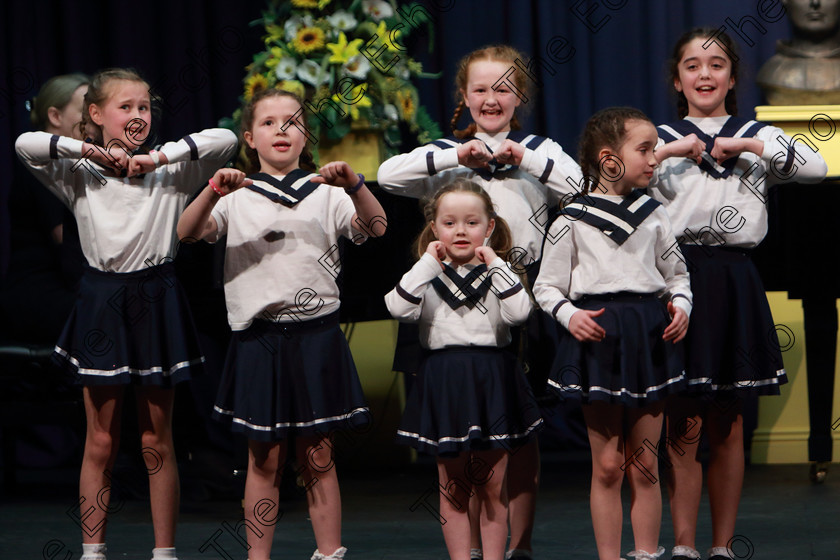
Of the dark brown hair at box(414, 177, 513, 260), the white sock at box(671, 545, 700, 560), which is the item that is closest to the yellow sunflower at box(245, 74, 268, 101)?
the dark brown hair at box(414, 177, 513, 260)

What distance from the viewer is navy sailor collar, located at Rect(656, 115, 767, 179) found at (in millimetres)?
3129

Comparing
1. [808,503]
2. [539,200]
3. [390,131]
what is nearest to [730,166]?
[539,200]

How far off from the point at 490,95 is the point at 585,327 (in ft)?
2.35

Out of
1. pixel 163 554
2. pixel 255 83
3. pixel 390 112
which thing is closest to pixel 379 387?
pixel 390 112

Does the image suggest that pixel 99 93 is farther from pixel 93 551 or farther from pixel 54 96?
pixel 93 551

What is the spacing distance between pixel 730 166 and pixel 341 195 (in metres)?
0.99

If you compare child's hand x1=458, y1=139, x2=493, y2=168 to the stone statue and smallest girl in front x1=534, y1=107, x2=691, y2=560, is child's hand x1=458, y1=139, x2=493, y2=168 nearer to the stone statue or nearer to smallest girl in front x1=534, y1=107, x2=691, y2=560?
smallest girl in front x1=534, y1=107, x2=691, y2=560

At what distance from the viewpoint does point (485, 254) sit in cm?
296

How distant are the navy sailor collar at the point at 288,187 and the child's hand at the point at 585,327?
0.74 meters

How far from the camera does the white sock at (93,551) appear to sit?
3.21 metres

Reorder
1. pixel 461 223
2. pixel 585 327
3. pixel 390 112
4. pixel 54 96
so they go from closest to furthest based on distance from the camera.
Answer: pixel 585 327 < pixel 461 223 < pixel 54 96 < pixel 390 112

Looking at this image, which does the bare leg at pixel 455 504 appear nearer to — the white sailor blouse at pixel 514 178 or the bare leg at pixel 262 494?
the bare leg at pixel 262 494

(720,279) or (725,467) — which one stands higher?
(720,279)

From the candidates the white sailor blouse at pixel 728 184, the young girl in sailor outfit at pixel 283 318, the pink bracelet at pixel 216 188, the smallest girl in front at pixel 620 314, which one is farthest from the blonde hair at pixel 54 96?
the white sailor blouse at pixel 728 184
